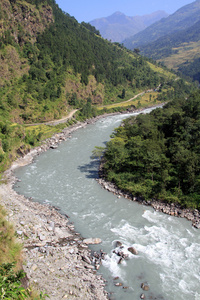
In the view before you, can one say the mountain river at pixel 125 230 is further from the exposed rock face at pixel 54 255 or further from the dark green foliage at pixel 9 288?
the dark green foliage at pixel 9 288

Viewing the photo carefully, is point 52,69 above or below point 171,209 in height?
above

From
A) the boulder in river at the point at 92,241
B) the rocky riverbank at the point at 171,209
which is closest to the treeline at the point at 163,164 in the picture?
the rocky riverbank at the point at 171,209

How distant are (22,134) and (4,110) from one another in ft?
43.6

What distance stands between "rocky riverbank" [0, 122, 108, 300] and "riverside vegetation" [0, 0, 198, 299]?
1148cm

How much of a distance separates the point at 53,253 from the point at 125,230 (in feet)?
23.3

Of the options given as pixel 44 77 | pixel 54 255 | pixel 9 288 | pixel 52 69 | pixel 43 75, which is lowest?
pixel 54 255

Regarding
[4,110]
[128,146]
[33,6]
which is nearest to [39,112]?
[4,110]

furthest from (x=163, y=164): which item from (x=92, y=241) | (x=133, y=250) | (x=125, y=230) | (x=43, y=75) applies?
(x=43, y=75)

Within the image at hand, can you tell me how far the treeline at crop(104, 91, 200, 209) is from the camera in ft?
81.2

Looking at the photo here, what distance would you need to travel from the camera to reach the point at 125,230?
2114cm

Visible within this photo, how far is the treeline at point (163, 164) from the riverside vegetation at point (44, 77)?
1.07 metres

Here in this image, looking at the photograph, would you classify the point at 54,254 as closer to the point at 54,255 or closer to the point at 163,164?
the point at 54,255

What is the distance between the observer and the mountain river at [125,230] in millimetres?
15578

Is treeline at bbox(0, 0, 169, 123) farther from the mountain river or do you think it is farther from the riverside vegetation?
the mountain river
